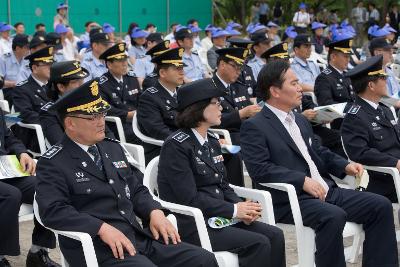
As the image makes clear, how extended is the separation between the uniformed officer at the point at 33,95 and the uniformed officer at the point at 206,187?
7.30 ft

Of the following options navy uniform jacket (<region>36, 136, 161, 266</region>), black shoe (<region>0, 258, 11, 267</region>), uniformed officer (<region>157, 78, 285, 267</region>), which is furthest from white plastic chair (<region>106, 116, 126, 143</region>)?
navy uniform jacket (<region>36, 136, 161, 266</region>)

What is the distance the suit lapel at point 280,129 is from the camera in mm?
4562

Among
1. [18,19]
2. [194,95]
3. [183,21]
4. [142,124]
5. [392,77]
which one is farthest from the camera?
[183,21]

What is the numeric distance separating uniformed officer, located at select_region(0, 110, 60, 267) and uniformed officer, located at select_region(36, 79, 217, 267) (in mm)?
822

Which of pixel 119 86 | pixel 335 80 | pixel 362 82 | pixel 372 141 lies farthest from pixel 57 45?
pixel 372 141

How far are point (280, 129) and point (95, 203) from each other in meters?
1.35

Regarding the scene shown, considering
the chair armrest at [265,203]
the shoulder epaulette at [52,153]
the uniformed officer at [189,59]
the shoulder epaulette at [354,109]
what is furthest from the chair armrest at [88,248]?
the uniformed officer at [189,59]

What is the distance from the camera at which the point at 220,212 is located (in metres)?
4.03

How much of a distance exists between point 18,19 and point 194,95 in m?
13.8

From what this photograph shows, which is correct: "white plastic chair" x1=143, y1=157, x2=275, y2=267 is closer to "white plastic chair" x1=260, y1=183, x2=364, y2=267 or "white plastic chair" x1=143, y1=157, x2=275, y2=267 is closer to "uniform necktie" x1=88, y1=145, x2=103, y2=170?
"white plastic chair" x1=260, y1=183, x2=364, y2=267

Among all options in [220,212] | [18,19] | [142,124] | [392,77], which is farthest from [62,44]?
[220,212]

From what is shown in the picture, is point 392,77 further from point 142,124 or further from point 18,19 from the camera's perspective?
point 18,19

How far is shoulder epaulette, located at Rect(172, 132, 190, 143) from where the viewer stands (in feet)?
13.5

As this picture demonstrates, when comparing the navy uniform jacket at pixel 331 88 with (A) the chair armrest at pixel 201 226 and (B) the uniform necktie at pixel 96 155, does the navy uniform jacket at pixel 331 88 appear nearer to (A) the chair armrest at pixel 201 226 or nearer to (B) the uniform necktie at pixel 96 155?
(A) the chair armrest at pixel 201 226
